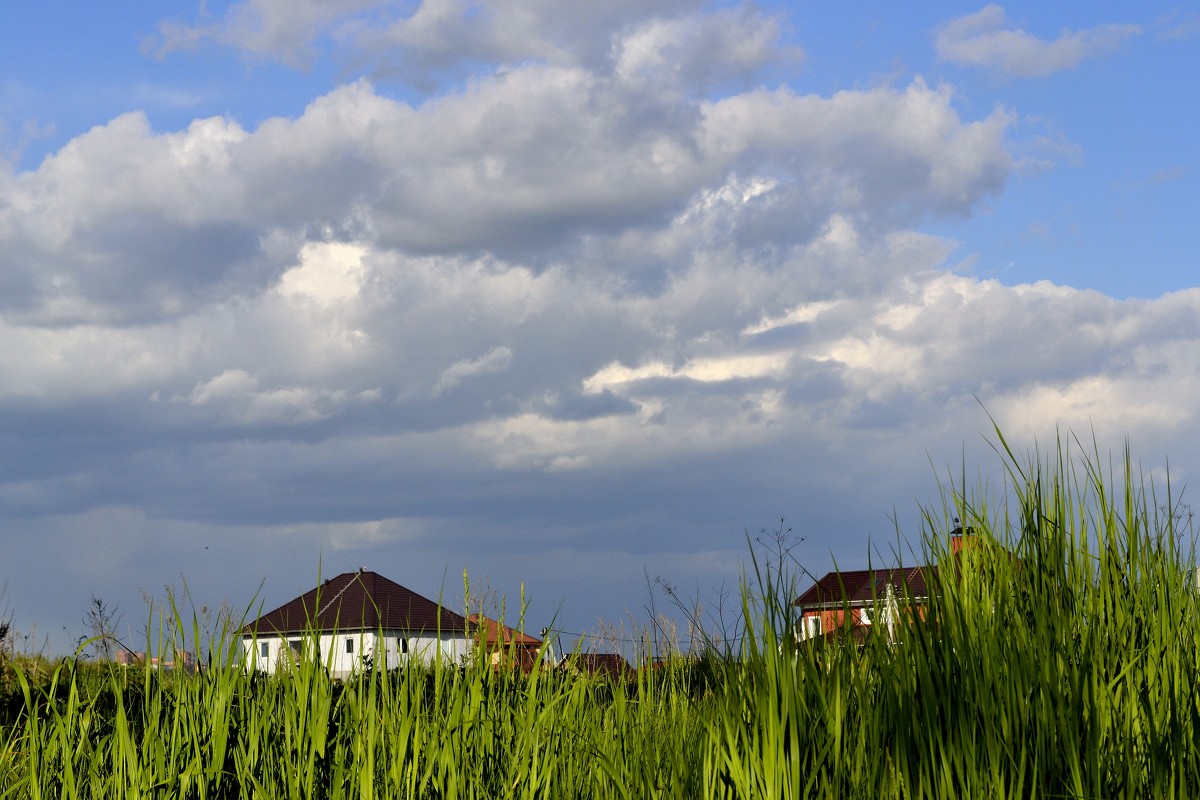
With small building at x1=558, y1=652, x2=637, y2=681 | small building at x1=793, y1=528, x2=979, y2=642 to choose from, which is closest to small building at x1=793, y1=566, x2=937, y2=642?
small building at x1=793, y1=528, x2=979, y2=642

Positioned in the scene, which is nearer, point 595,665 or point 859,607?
point 859,607

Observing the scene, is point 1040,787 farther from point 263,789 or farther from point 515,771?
point 263,789

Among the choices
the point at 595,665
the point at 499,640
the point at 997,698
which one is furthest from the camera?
the point at 595,665

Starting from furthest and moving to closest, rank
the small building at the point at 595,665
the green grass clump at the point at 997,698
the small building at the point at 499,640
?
the small building at the point at 595,665, the small building at the point at 499,640, the green grass clump at the point at 997,698

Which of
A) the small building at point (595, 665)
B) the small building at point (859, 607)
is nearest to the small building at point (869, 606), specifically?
the small building at point (859, 607)

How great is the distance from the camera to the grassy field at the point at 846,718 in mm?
3570

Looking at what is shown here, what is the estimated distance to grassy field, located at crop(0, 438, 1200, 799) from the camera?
11.7 ft

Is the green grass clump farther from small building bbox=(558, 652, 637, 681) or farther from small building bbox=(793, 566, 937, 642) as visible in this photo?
small building bbox=(558, 652, 637, 681)

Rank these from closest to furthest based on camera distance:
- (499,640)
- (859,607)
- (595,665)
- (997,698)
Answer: (997,698) < (859,607) < (499,640) < (595,665)

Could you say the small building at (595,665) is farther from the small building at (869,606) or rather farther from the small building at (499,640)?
the small building at (869,606)

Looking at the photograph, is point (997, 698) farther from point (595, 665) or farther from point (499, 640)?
point (595, 665)

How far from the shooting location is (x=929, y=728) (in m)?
3.52

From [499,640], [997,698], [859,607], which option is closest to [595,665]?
[499,640]

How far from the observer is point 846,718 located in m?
3.88
